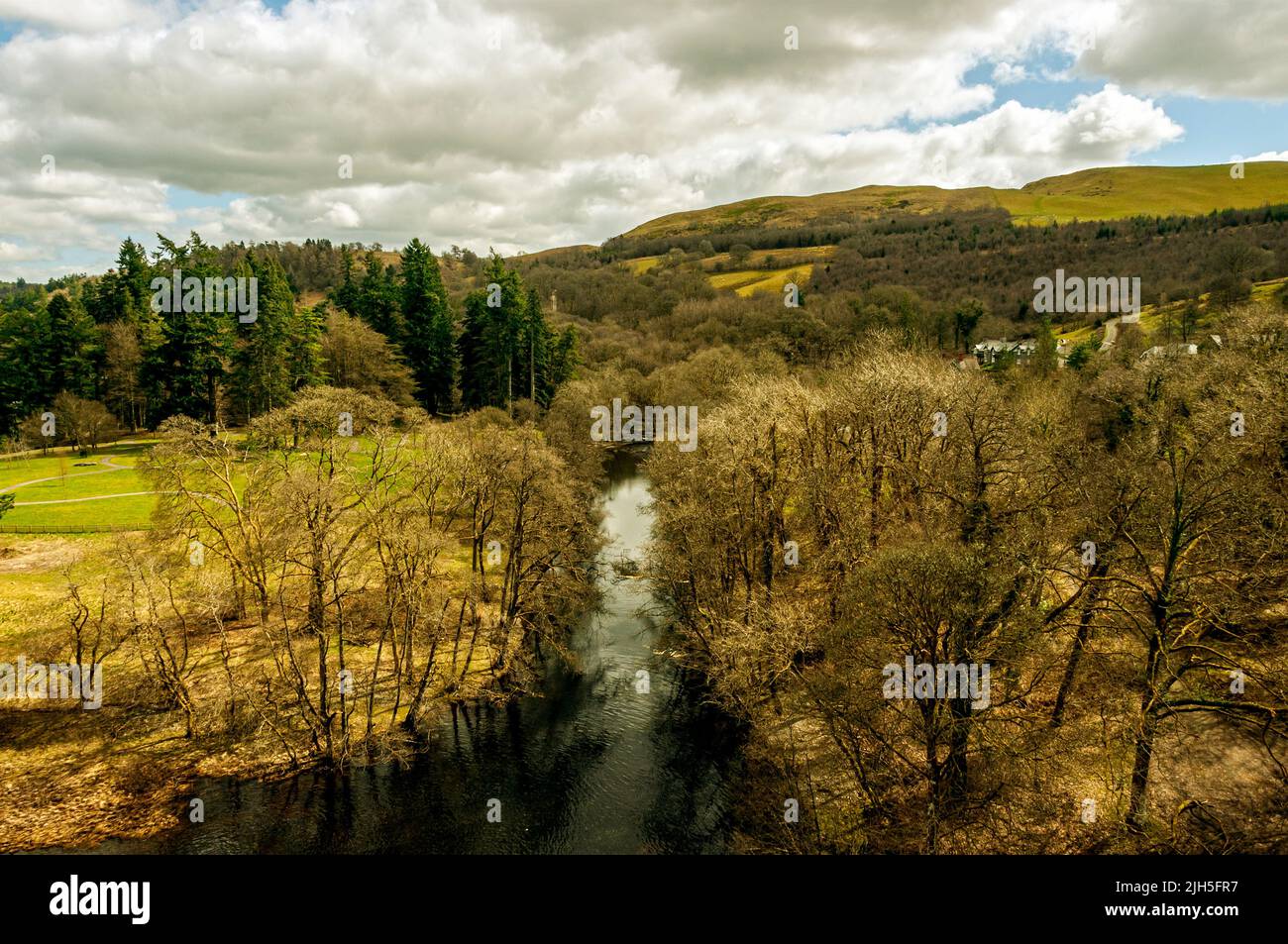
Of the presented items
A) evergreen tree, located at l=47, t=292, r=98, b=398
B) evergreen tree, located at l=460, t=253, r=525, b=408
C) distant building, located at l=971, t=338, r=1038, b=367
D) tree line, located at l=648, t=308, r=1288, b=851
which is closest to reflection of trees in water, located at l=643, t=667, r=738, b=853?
tree line, located at l=648, t=308, r=1288, b=851

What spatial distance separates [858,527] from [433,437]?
19472 millimetres

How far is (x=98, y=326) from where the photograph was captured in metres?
65.2

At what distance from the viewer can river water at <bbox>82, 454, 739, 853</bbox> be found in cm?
2006

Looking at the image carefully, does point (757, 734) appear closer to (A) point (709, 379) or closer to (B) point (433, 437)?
(B) point (433, 437)

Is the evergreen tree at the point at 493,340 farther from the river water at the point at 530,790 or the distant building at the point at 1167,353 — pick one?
the distant building at the point at 1167,353

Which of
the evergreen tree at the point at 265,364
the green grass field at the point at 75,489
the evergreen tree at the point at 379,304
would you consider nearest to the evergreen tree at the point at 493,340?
the evergreen tree at the point at 379,304

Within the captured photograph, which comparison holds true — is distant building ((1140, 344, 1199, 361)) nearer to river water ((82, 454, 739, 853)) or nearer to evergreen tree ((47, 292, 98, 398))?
river water ((82, 454, 739, 853))

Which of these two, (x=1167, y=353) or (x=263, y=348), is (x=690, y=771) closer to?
(x=1167, y=353)

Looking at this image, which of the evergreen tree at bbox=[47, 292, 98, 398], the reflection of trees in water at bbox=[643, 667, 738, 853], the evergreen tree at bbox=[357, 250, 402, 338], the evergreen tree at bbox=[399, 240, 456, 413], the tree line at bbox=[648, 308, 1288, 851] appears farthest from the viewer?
the evergreen tree at bbox=[357, 250, 402, 338]

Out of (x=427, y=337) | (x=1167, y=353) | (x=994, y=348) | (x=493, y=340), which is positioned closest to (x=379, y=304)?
(x=427, y=337)

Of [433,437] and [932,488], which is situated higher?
[433,437]

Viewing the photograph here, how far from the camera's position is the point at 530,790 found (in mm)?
22406

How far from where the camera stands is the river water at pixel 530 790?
20062 millimetres
